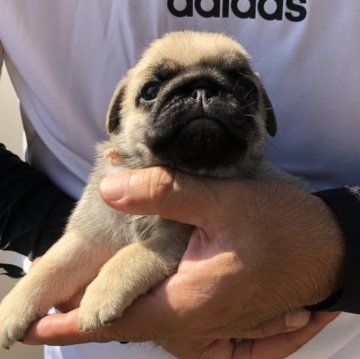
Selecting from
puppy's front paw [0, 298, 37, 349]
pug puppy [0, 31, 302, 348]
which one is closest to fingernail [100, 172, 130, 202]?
pug puppy [0, 31, 302, 348]

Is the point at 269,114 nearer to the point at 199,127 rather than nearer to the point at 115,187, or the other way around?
the point at 199,127

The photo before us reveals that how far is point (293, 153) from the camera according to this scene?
1413mm

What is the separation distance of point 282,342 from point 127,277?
1.18ft

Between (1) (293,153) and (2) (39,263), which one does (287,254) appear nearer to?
(1) (293,153)

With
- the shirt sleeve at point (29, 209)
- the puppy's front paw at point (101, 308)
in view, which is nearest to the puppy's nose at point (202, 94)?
the puppy's front paw at point (101, 308)

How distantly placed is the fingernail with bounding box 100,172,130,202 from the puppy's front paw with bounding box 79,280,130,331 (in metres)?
0.18

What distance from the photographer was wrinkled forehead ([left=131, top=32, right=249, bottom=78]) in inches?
50.7

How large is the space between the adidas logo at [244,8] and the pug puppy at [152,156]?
5cm

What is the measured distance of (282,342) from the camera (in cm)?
127

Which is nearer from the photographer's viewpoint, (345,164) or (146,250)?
(146,250)

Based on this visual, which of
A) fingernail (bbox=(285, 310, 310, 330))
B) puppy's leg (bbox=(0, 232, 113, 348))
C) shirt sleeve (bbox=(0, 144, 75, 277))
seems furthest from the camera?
shirt sleeve (bbox=(0, 144, 75, 277))

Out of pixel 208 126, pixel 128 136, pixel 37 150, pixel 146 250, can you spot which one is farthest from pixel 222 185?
pixel 37 150

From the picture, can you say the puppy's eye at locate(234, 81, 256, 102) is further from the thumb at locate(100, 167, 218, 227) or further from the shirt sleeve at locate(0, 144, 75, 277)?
the shirt sleeve at locate(0, 144, 75, 277)

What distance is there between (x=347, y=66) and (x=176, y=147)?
0.40 meters
